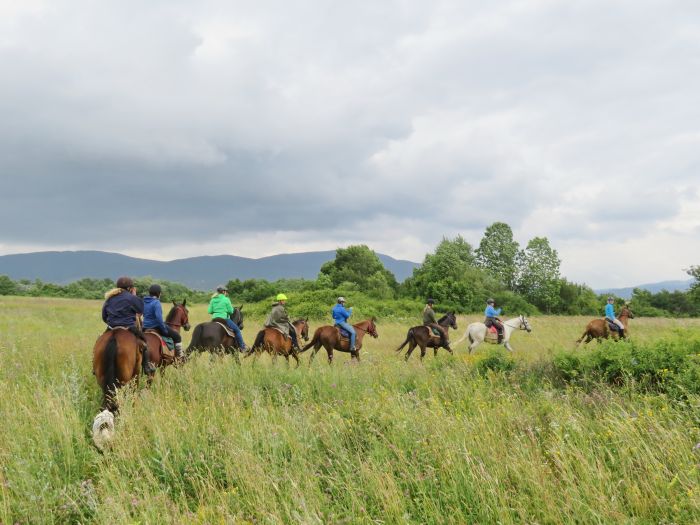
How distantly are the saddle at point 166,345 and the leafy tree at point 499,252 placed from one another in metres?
57.7

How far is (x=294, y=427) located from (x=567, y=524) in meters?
3.06

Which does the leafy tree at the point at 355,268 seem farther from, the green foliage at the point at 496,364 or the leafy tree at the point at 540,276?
the green foliage at the point at 496,364

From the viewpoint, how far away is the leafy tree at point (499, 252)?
63.5m

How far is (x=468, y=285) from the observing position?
48969mm

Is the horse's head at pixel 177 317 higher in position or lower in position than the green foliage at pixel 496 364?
higher

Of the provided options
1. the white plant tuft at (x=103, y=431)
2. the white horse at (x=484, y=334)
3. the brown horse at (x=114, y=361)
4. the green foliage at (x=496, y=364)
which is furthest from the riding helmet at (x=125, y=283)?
the white horse at (x=484, y=334)

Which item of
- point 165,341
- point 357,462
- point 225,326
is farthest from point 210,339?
point 357,462

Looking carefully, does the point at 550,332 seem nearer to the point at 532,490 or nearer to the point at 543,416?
the point at 543,416

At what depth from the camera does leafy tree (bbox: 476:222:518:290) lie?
208ft

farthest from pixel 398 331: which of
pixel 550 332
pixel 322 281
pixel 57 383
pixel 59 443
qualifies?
pixel 322 281

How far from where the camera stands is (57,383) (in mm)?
8156

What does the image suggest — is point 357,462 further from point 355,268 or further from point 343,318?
point 355,268

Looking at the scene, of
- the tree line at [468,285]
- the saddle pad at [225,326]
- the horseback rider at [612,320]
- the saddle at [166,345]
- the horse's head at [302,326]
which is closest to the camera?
the saddle at [166,345]

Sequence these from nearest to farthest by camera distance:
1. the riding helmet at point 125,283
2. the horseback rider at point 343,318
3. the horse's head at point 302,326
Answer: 1. the riding helmet at point 125,283
2. the horseback rider at point 343,318
3. the horse's head at point 302,326
